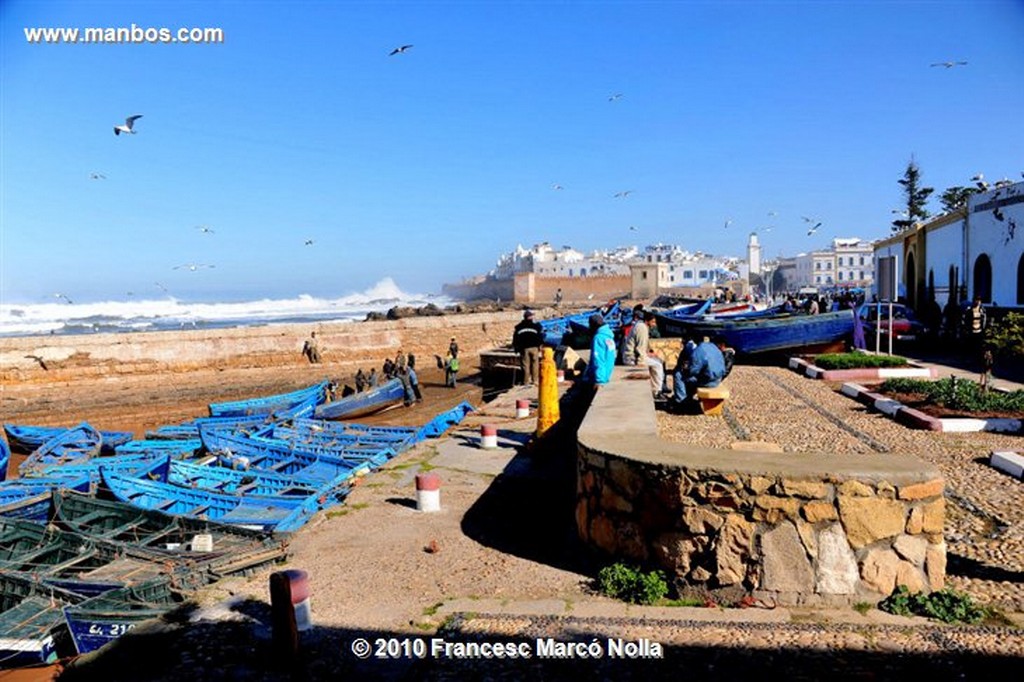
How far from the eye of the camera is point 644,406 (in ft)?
23.8

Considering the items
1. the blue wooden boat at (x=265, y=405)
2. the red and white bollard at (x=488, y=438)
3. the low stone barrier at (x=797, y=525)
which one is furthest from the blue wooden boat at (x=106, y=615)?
the blue wooden boat at (x=265, y=405)

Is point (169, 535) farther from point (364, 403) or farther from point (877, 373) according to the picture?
point (364, 403)

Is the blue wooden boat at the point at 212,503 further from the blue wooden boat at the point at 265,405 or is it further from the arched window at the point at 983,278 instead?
the arched window at the point at 983,278

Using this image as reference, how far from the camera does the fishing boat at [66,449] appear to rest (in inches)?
616

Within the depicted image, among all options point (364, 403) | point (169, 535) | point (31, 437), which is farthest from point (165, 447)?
point (169, 535)

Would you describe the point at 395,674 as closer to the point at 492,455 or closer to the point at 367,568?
the point at 367,568

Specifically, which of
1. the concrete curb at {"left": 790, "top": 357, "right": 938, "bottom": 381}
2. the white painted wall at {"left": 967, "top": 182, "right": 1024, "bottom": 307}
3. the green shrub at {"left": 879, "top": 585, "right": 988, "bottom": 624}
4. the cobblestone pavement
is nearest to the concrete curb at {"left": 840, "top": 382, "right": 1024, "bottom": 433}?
the cobblestone pavement

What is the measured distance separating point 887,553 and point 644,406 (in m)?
3.30

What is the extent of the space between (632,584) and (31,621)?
6249 mm

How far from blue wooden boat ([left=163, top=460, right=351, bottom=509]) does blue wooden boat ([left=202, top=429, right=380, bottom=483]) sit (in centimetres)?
33

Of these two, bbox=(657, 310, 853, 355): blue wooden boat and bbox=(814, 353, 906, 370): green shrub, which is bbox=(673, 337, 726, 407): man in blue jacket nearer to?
bbox=(814, 353, 906, 370): green shrub

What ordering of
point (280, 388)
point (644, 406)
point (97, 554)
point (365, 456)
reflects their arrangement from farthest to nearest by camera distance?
point (280, 388) < point (365, 456) < point (97, 554) < point (644, 406)

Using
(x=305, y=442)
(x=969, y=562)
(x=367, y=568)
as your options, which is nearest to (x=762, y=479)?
(x=969, y=562)

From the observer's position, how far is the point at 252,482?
40.9 feet
